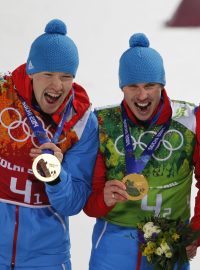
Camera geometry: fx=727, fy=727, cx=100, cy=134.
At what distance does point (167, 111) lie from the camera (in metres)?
2.98

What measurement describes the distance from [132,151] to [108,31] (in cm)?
139

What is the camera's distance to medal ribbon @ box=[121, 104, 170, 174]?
9.55 feet

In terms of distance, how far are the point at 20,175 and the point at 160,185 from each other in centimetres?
57

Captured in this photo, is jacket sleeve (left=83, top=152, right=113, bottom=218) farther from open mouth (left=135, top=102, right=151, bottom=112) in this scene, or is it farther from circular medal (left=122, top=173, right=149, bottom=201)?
open mouth (left=135, top=102, right=151, bottom=112)

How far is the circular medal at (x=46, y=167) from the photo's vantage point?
2.65m

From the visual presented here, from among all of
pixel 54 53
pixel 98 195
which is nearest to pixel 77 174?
pixel 98 195

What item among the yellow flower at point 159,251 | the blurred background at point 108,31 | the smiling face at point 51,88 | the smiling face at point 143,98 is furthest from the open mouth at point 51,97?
the blurred background at point 108,31

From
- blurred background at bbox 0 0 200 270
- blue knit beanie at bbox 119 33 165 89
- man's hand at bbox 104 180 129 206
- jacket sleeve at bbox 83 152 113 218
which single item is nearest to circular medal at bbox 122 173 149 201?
man's hand at bbox 104 180 129 206

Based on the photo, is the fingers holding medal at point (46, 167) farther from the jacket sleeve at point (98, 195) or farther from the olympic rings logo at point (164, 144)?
the olympic rings logo at point (164, 144)

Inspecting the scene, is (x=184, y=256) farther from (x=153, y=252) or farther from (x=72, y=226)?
(x=72, y=226)

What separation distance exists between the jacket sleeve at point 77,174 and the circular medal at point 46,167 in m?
0.08

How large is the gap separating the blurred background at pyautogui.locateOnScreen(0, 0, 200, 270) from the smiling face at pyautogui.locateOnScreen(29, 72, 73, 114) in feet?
4.13

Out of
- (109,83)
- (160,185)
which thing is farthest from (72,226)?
(160,185)

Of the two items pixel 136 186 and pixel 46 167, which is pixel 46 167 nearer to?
pixel 46 167
